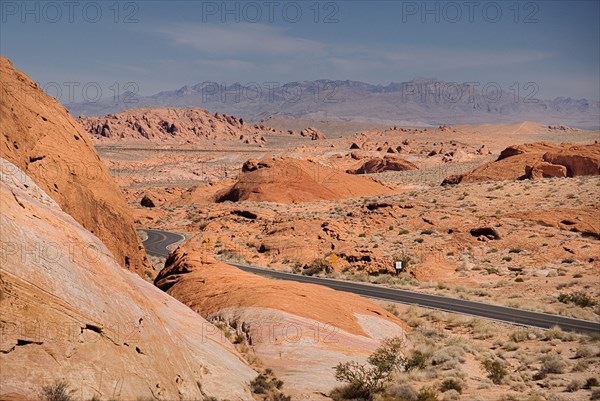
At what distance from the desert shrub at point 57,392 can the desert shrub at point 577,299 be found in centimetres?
2959

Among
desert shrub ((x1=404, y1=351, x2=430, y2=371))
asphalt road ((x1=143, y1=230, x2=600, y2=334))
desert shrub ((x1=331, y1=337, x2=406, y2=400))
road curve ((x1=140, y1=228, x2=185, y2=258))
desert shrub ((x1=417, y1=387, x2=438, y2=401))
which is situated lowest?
asphalt road ((x1=143, y1=230, x2=600, y2=334))

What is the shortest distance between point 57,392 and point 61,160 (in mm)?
9574

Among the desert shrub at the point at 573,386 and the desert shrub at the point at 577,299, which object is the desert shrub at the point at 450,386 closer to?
Answer: the desert shrub at the point at 573,386

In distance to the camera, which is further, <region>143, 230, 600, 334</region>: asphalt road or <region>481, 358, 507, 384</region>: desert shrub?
<region>143, 230, 600, 334</region>: asphalt road

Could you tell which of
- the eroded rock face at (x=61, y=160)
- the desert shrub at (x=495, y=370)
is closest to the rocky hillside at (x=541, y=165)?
the desert shrub at (x=495, y=370)

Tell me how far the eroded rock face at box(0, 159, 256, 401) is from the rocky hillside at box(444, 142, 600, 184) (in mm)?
66508

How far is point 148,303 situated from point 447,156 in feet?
441

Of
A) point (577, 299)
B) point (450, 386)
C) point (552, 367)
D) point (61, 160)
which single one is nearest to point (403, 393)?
point (450, 386)

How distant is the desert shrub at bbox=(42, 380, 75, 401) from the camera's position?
9.67 metres

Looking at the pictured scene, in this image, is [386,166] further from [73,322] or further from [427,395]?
[73,322]

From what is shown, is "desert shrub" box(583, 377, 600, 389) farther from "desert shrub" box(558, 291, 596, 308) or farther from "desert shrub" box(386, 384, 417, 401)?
"desert shrub" box(558, 291, 596, 308)

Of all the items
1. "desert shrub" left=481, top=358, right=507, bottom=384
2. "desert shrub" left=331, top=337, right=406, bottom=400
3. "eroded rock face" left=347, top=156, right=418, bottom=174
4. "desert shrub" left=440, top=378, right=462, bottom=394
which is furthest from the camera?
"eroded rock face" left=347, top=156, right=418, bottom=174

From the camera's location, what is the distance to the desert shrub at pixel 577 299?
33.1 meters

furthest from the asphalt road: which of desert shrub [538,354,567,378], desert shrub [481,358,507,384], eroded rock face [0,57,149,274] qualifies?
eroded rock face [0,57,149,274]
